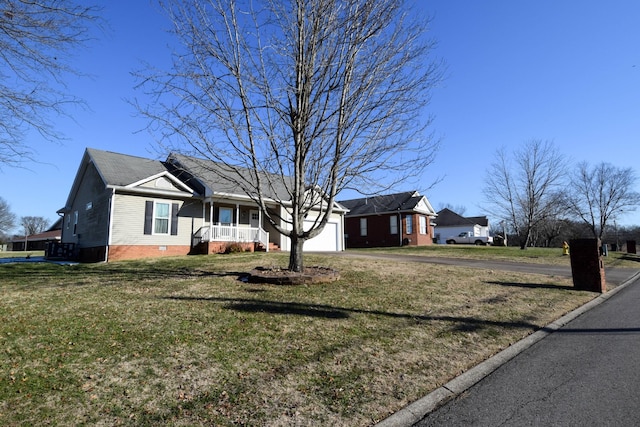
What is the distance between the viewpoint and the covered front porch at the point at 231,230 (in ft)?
62.8

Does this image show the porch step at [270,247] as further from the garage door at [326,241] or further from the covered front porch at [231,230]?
the garage door at [326,241]

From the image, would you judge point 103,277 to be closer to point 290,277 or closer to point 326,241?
point 290,277

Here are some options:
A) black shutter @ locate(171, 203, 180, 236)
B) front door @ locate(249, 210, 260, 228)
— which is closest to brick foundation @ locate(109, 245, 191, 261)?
black shutter @ locate(171, 203, 180, 236)

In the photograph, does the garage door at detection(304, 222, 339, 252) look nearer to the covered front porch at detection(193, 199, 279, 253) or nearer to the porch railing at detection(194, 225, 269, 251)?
the covered front porch at detection(193, 199, 279, 253)

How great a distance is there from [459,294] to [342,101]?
18.4ft

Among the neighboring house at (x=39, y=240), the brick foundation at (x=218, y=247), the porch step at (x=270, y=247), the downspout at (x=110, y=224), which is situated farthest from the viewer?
the neighboring house at (x=39, y=240)

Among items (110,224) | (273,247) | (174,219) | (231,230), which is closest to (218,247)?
(231,230)

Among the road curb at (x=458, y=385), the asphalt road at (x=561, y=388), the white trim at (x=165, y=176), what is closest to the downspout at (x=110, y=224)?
the white trim at (x=165, y=176)

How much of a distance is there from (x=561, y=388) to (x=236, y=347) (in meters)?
3.87

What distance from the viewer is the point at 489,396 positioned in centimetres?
383

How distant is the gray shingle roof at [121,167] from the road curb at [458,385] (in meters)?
16.9

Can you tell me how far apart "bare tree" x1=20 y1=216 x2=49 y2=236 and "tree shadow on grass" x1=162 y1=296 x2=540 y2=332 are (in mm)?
112239

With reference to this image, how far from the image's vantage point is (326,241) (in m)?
25.0

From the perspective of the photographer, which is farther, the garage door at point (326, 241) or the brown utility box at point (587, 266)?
the garage door at point (326, 241)
